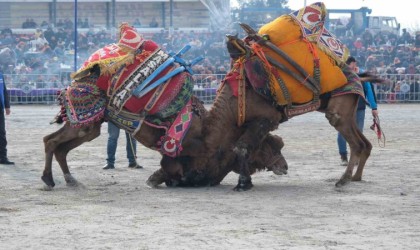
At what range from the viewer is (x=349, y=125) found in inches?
506

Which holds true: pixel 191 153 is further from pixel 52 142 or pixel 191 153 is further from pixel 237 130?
pixel 52 142

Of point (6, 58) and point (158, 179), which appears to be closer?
point (158, 179)

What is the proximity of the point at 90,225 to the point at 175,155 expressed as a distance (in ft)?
10.1

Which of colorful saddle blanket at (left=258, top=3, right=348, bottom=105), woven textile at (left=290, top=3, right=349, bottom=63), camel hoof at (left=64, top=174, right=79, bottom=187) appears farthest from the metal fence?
camel hoof at (left=64, top=174, right=79, bottom=187)

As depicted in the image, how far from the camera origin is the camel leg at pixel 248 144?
12109 mm

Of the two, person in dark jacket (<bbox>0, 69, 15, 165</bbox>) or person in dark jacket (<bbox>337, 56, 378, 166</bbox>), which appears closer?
person in dark jacket (<bbox>337, 56, 378, 166</bbox>)

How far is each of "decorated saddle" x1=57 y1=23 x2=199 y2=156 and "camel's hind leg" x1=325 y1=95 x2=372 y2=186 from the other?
1882 millimetres

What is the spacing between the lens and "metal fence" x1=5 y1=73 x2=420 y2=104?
3247 centimetres

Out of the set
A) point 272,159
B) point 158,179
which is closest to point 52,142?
point 158,179

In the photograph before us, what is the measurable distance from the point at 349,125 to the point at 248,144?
59.9 inches

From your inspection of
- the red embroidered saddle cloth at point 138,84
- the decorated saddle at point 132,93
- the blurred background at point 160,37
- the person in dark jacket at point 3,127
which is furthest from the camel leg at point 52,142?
the blurred background at point 160,37

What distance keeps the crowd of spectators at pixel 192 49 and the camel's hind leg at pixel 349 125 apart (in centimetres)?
2067

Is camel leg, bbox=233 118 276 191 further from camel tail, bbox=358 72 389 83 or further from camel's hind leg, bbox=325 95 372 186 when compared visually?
camel tail, bbox=358 72 389 83

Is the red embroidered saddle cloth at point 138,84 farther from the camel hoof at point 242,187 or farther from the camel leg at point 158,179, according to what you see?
the camel hoof at point 242,187
